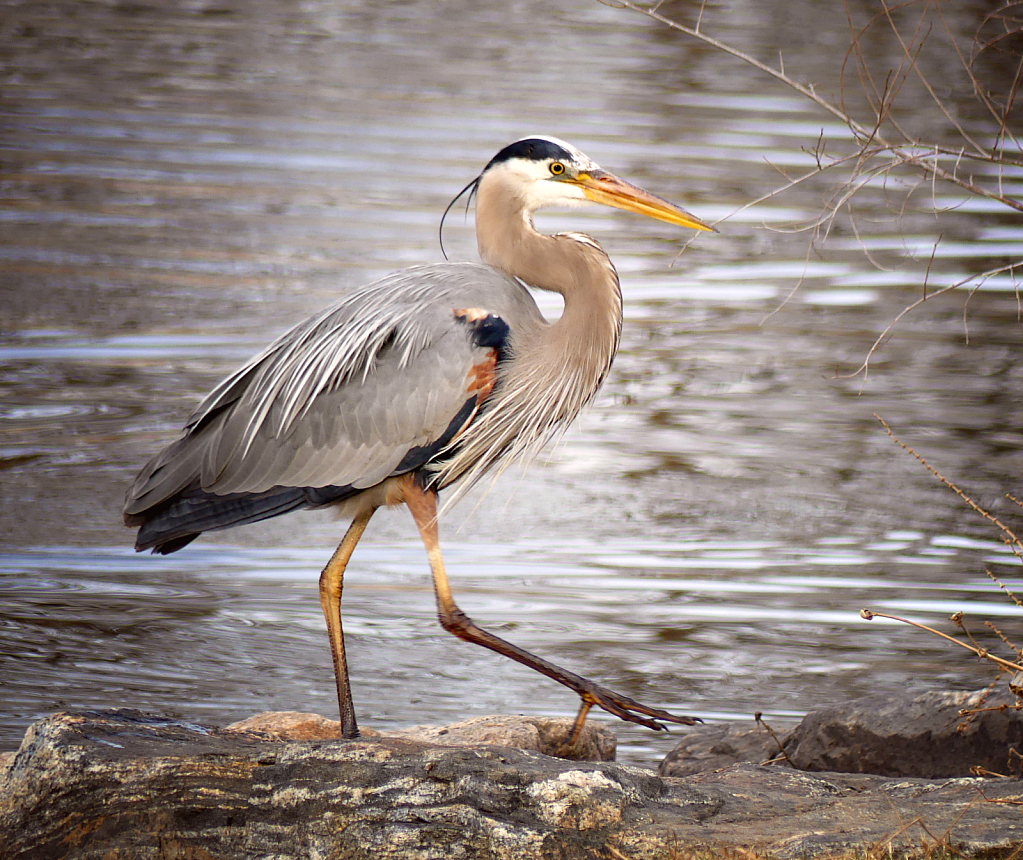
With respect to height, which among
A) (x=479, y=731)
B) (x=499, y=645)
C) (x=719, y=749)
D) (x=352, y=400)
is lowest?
(x=719, y=749)

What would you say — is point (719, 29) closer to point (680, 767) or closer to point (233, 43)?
point (233, 43)

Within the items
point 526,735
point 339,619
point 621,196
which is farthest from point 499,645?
point 621,196

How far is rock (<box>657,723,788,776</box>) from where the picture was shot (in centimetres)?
549

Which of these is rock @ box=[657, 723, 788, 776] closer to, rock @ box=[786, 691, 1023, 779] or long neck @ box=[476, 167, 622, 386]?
rock @ box=[786, 691, 1023, 779]

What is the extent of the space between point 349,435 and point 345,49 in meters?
17.3

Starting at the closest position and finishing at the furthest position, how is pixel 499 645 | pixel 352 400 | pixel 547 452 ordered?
pixel 499 645 → pixel 352 400 → pixel 547 452

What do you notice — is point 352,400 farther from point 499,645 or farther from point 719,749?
point 719,749

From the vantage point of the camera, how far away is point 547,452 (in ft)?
31.0

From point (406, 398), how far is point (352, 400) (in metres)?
0.20

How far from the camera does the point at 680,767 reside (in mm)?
5570

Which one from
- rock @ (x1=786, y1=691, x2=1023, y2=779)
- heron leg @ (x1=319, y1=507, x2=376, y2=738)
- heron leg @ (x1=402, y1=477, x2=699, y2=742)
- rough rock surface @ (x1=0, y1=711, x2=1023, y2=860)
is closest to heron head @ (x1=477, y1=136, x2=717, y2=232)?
heron leg @ (x1=402, y1=477, x2=699, y2=742)

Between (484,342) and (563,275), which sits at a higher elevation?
(563,275)

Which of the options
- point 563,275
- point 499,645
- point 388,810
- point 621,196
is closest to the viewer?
point 388,810

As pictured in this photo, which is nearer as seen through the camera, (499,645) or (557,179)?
(499,645)
